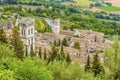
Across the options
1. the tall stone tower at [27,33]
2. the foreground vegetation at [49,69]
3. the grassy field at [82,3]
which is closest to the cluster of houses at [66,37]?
the tall stone tower at [27,33]

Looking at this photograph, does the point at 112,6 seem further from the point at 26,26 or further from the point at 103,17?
the point at 26,26

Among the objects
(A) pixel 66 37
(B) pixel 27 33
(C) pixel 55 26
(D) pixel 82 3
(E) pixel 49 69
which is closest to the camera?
(E) pixel 49 69

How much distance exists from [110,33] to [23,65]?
72126 mm

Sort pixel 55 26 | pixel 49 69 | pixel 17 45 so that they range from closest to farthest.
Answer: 1. pixel 49 69
2. pixel 17 45
3. pixel 55 26

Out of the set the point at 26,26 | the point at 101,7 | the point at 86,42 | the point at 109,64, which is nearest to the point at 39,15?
the point at 86,42

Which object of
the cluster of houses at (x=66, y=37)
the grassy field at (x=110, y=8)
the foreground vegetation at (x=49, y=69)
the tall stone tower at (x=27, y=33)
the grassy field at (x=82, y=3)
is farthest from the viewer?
the grassy field at (x=82, y=3)

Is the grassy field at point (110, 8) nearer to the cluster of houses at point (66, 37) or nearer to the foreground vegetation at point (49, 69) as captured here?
the cluster of houses at point (66, 37)

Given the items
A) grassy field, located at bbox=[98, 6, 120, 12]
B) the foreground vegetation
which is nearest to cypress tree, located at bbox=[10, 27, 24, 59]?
the foreground vegetation

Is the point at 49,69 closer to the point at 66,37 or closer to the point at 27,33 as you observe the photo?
the point at 27,33

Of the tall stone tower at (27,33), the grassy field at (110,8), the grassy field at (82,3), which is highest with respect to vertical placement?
the tall stone tower at (27,33)

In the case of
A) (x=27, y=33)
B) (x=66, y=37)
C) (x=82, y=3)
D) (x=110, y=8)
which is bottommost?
(x=110, y=8)

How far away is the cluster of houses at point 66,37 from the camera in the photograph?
156 feet

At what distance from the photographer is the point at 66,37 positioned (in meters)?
74.8

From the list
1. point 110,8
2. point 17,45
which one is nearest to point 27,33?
point 17,45
